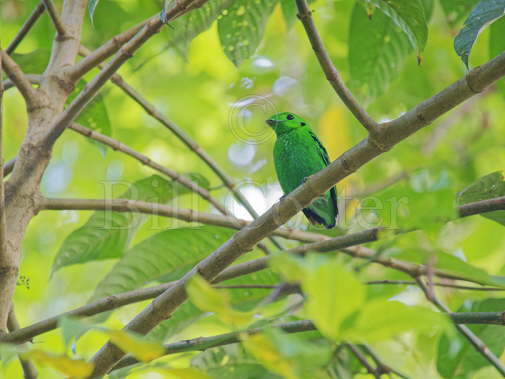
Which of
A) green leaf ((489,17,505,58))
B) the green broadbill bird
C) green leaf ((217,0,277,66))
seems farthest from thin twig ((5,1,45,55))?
the green broadbill bird

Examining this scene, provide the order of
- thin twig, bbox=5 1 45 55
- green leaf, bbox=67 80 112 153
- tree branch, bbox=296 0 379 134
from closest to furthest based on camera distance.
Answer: tree branch, bbox=296 0 379 134 → thin twig, bbox=5 1 45 55 → green leaf, bbox=67 80 112 153

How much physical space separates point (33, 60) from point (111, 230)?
0.86 meters

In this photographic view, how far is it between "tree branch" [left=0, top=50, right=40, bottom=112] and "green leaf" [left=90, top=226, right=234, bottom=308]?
757 mm

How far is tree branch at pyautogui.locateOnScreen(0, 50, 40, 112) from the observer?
233 centimetres

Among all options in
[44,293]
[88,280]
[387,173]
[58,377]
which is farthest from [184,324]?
[44,293]

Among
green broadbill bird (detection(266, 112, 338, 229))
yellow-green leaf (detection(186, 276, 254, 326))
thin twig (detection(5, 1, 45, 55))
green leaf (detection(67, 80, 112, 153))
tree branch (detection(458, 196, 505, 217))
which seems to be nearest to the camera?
yellow-green leaf (detection(186, 276, 254, 326))

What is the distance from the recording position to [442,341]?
8.16 feet

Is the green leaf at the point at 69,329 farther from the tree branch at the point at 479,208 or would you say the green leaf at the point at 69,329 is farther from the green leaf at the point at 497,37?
the green leaf at the point at 497,37

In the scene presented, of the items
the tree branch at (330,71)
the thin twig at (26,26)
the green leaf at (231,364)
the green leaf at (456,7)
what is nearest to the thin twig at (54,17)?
the thin twig at (26,26)

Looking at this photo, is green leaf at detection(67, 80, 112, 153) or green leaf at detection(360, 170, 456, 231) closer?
green leaf at detection(360, 170, 456, 231)

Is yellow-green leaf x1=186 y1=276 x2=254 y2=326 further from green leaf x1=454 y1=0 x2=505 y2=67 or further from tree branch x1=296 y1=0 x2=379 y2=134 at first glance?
green leaf x1=454 y1=0 x2=505 y2=67

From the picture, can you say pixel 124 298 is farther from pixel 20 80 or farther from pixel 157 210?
pixel 20 80

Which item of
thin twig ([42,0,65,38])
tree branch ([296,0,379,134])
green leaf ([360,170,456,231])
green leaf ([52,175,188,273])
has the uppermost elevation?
thin twig ([42,0,65,38])

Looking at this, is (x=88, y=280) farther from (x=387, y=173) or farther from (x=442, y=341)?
(x=442, y=341)
